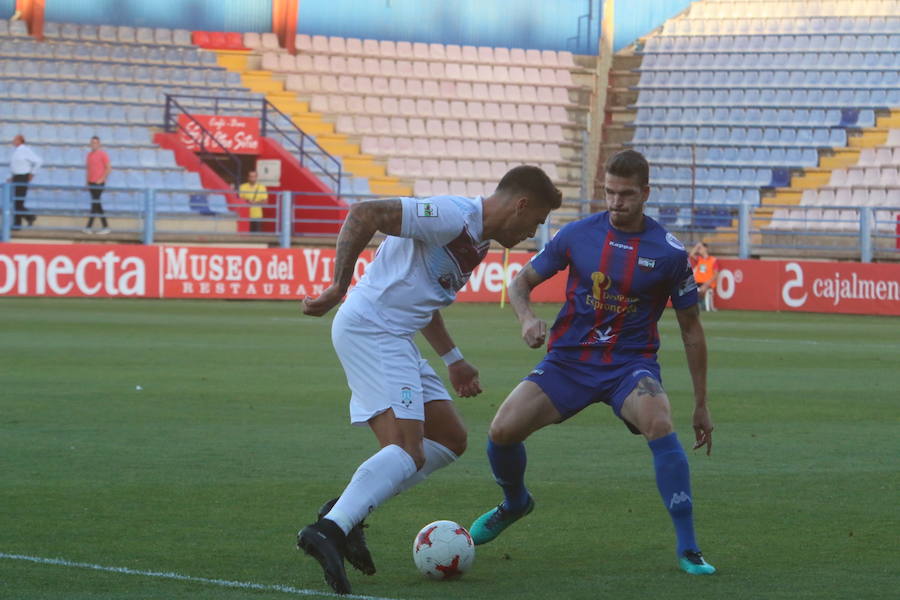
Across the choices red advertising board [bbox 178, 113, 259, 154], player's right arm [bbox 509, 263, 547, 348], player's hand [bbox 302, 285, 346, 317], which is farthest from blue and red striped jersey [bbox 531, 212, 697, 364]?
red advertising board [bbox 178, 113, 259, 154]

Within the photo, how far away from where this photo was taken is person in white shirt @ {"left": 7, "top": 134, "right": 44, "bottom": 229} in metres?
29.2

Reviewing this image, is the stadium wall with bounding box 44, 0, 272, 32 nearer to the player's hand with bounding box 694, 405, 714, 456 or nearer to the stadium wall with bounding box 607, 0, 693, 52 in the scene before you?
the stadium wall with bounding box 607, 0, 693, 52

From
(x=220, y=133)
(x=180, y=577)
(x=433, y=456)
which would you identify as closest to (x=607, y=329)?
(x=433, y=456)

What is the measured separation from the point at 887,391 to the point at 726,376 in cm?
190

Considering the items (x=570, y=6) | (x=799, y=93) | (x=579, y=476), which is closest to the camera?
(x=579, y=476)

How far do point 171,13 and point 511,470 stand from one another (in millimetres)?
31990

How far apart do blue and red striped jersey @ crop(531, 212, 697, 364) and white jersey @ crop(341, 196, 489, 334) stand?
68 cm

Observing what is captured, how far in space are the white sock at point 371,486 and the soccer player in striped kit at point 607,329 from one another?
0.79 metres

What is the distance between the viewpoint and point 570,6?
4128 cm

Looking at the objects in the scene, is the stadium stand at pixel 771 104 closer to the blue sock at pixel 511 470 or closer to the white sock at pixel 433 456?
the blue sock at pixel 511 470

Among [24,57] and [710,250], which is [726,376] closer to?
[710,250]

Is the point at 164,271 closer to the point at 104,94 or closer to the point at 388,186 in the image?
the point at 104,94

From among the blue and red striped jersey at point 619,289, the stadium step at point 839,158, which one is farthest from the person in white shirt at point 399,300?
the stadium step at point 839,158

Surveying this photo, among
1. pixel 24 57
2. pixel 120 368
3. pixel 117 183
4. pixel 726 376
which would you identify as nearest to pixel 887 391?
pixel 726 376
